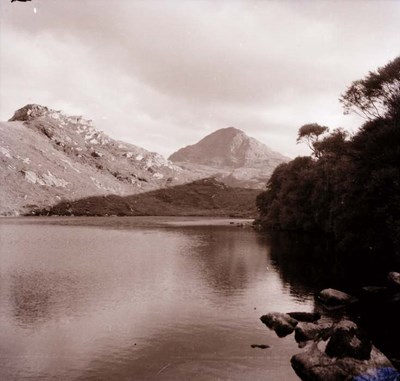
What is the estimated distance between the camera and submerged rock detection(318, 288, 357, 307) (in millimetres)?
35125

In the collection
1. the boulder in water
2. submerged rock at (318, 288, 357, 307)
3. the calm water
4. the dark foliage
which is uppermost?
the dark foliage

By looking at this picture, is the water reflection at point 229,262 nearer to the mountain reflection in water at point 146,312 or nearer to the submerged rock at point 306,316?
the mountain reflection in water at point 146,312

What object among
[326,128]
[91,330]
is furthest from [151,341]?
[326,128]

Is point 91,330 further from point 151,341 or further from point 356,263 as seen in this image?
point 356,263

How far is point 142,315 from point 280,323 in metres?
11.1

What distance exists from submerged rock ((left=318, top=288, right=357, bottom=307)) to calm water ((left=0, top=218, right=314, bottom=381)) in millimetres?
1533

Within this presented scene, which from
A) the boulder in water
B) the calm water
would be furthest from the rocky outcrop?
the boulder in water

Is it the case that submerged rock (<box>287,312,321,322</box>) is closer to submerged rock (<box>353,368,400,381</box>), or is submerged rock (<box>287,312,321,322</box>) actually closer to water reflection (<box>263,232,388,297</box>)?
water reflection (<box>263,232,388,297</box>)

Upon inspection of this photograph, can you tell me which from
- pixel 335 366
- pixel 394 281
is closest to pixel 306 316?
pixel 335 366

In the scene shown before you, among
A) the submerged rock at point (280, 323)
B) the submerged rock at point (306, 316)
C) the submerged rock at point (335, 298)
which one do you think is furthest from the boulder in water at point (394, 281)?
the submerged rock at point (280, 323)

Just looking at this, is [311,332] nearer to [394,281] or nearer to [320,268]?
[394,281]

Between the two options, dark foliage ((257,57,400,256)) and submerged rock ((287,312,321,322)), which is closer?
submerged rock ((287,312,321,322))

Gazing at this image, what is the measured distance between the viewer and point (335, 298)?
1399 inches

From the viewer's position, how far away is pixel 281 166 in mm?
125688
